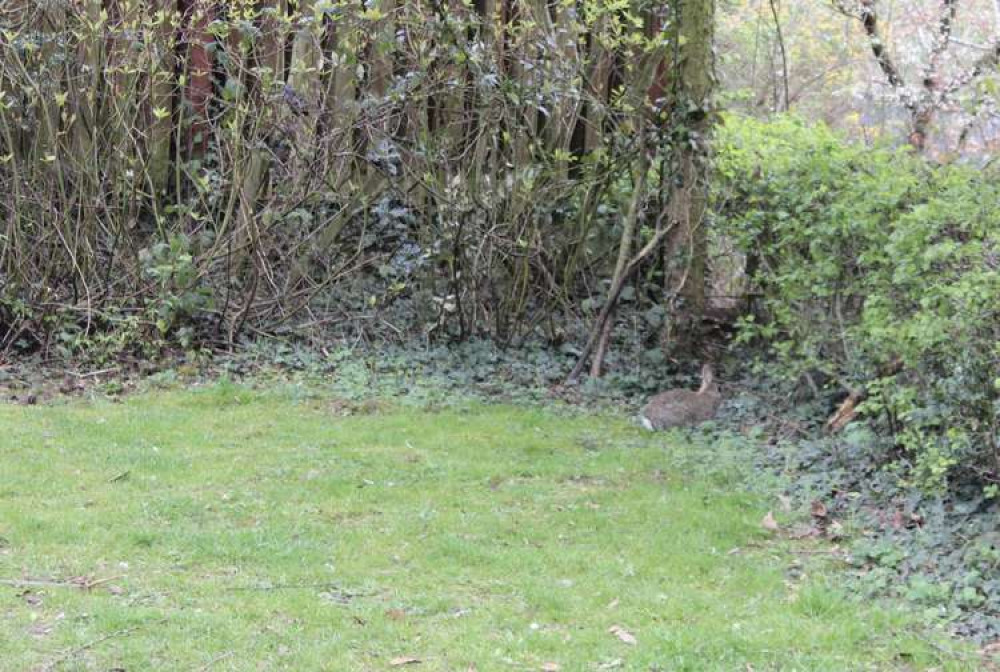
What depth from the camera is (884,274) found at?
6.37 m

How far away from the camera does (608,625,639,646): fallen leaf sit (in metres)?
4.64

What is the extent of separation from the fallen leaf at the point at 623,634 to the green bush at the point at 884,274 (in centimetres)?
172

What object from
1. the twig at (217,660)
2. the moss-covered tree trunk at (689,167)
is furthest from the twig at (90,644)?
the moss-covered tree trunk at (689,167)

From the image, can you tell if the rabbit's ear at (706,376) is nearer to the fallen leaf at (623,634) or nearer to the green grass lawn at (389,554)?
the green grass lawn at (389,554)

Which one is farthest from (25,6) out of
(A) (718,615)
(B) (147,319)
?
(A) (718,615)

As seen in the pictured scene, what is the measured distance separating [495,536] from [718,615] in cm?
138

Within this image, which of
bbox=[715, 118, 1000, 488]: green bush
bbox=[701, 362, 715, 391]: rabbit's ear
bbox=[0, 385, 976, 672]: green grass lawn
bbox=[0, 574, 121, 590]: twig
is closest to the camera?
bbox=[0, 385, 976, 672]: green grass lawn

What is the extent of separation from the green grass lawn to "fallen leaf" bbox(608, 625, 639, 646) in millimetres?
26

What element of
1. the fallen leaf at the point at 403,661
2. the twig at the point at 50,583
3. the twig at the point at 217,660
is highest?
the fallen leaf at the point at 403,661

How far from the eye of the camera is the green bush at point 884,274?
542 cm

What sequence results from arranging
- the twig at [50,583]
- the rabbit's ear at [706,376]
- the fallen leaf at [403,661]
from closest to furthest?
1. the fallen leaf at [403,661]
2. the twig at [50,583]
3. the rabbit's ear at [706,376]

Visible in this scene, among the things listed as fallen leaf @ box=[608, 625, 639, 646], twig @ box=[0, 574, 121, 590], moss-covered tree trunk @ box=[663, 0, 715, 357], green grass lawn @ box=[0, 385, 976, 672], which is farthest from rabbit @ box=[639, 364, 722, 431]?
twig @ box=[0, 574, 121, 590]

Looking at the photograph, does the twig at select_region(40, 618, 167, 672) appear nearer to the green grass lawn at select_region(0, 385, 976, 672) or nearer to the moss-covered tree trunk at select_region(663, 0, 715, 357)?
the green grass lawn at select_region(0, 385, 976, 672)

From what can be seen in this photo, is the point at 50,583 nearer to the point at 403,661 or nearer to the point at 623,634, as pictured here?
the point at 403,661
